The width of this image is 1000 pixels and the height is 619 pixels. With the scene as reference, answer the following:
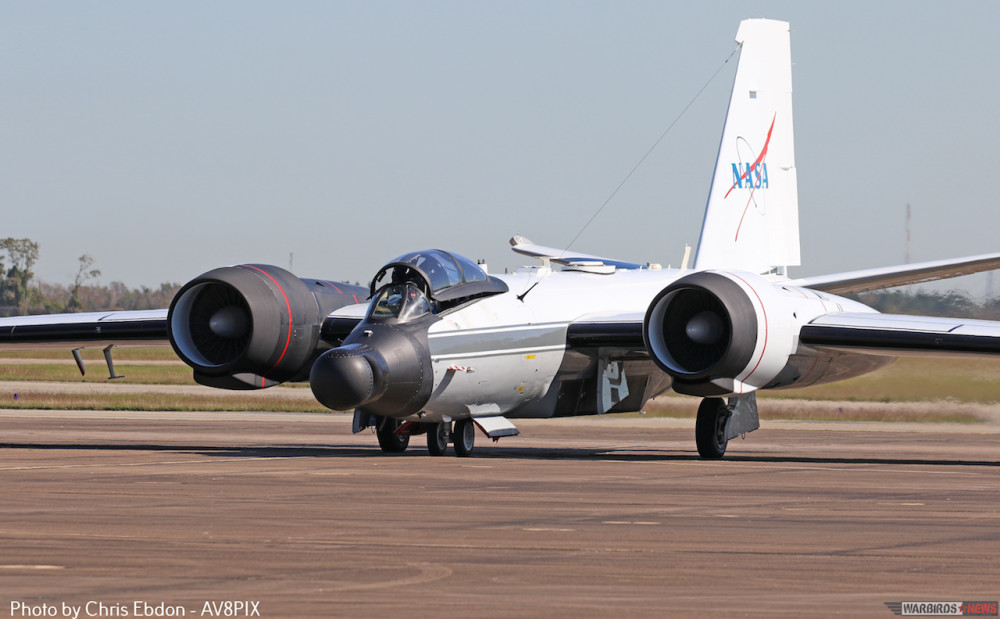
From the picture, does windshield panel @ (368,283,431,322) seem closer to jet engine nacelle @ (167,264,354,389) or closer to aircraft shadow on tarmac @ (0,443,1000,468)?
aircraft shadow on tarmac @ (0,443,1000,468)

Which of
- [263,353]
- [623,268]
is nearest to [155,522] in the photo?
[263,353]

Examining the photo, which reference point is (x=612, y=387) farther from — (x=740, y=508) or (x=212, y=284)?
(x=740, y=508)

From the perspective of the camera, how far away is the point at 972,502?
1203 centimetres

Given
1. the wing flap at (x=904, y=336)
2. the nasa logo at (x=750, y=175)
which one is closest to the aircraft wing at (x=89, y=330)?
the wing flap at (x=904, y=336)

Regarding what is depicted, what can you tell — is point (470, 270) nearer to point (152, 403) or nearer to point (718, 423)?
point (718, 423)

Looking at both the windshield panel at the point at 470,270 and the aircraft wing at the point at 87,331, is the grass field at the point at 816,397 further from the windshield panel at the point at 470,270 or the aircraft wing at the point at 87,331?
the aircraft wing at the point at 87,331

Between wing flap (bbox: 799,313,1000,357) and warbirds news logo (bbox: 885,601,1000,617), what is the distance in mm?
11524

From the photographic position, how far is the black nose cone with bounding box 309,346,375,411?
15.1m

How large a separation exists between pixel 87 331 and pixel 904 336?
11.5 m

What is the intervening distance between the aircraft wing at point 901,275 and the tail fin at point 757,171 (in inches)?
94.3

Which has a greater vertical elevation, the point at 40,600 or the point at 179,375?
the point at 40,600

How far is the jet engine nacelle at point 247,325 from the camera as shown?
18375mm

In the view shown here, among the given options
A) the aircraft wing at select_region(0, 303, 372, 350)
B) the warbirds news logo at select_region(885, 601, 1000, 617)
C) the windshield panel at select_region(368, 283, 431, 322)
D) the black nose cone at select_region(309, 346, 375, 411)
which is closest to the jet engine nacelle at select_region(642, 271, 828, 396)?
the windshield panel at select_region(368, 283, 431, 322)

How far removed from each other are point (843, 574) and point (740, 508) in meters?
3.74
